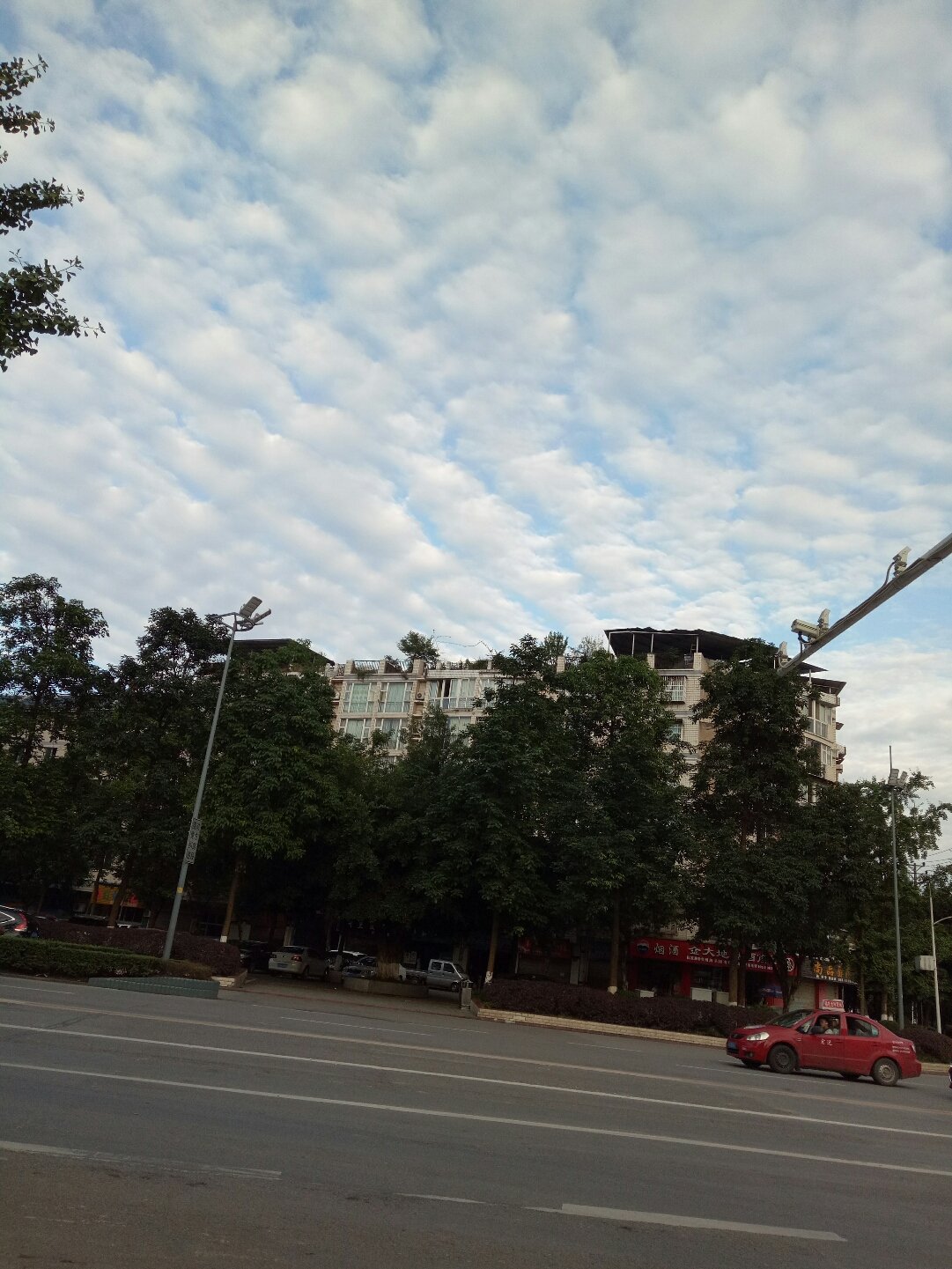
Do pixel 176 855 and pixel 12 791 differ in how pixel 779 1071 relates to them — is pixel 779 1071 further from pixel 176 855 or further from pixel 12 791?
pixel 12 791

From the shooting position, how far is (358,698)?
68.9 m

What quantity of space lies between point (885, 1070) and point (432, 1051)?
36.7ft

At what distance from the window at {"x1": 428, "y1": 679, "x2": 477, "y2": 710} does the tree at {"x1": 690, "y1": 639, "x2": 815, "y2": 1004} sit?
102 feet

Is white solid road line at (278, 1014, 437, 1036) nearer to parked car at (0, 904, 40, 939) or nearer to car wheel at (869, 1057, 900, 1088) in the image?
car wheel at (869, 1057, 900, 1088)

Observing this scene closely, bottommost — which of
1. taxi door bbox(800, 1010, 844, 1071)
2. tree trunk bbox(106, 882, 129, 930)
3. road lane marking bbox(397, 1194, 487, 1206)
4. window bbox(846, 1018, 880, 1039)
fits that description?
road lane marking bbox(397, 1194, 487, 1206)

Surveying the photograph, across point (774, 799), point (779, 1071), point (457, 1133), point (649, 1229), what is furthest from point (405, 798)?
point (649, 1229)

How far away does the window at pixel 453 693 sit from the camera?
65.8 meters

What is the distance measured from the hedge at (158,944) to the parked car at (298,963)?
11751mm

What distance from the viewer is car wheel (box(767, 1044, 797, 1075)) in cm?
1942

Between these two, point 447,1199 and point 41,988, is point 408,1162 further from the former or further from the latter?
point 41,988

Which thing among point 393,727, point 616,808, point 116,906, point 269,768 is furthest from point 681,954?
point 116,906

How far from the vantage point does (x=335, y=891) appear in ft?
127

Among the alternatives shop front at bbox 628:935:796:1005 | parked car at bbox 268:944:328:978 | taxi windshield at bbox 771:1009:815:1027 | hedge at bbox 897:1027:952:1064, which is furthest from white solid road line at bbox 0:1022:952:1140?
shop front at bbox 628:935:796:1005

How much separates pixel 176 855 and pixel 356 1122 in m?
28.6
